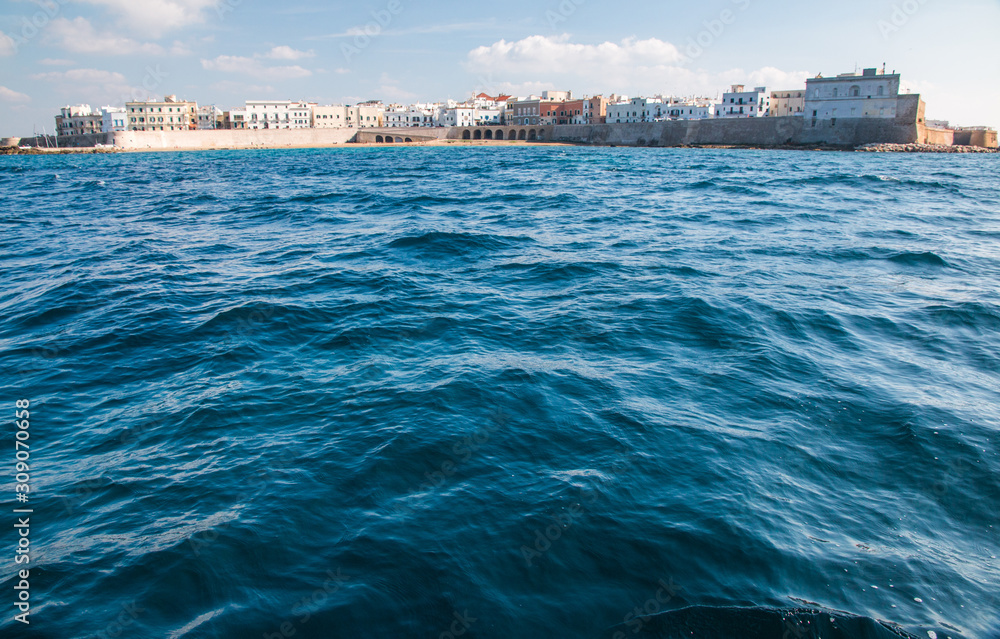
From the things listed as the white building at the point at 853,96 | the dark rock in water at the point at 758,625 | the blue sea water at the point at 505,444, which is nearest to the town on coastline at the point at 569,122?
the white building at the point at 853,96

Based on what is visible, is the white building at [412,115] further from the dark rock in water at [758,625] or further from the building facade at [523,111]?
the dark rock in water at [758,625]

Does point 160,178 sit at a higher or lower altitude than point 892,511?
higher

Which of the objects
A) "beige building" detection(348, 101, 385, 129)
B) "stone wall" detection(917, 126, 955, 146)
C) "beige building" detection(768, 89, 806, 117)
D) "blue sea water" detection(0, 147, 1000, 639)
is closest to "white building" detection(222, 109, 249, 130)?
"beige building" detection(348, 101, 385, 129)

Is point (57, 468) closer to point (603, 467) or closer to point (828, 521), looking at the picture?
point (603, 467)

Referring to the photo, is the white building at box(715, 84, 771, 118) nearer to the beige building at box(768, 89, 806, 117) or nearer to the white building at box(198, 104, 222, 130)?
the beige building at box(768, 89, 806, 117)

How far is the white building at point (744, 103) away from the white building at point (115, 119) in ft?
346

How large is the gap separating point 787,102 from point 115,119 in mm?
117185

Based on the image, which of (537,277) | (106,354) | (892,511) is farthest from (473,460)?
(537,277)

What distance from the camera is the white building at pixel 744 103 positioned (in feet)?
302

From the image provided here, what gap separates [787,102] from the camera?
93000mm

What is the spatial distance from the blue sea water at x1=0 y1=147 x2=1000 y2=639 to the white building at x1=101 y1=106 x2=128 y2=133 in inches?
4563

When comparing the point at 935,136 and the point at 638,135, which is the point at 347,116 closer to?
the point at 638,135

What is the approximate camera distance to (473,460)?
15.7 ft

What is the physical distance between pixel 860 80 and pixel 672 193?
64893mm
